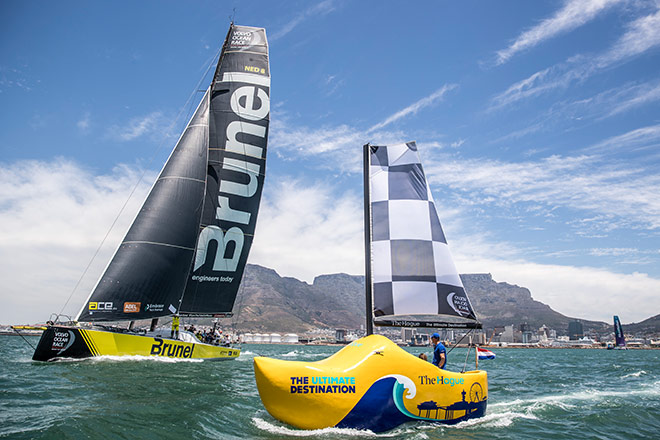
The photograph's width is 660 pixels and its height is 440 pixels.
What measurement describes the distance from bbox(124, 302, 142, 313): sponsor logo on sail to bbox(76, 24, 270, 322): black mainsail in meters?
0.05

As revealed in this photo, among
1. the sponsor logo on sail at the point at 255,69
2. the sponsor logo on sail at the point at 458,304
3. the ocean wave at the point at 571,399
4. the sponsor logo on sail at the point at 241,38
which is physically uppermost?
the sponsor logo on sail at the point at 241,38

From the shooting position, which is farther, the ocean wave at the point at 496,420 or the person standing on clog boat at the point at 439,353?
the person standing on clog boat at the point at 439,353

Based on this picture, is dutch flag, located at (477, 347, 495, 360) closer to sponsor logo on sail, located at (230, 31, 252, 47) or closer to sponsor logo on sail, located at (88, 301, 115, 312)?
sponsor logo on sail, located at (88, 301, 115, 312)

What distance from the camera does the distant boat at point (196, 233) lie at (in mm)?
19922

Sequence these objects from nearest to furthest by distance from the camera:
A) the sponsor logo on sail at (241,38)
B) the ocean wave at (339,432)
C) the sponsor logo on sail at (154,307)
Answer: the ocean wave at (339,432)
the sponsor logo on sail at (154,307)
the sponsor logo on sail at (241,38)

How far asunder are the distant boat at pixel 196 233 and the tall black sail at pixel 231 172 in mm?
62

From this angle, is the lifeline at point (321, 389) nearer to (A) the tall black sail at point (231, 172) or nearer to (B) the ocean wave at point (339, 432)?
(B) the ocean wave at point (339, 432)

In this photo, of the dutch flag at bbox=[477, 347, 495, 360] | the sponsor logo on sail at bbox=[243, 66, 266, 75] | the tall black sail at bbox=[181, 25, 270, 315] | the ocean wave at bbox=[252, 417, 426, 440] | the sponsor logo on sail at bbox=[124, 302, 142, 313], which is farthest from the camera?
the sponsor logo on sail at bbox=[243, 66, 266, 75]

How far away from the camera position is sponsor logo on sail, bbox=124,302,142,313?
2058 centimetres

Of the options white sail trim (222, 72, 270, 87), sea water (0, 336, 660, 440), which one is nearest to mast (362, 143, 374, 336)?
sea water (0, 336, 660, 440)

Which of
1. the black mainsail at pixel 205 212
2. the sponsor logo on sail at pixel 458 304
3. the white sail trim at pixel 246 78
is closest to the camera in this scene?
the sponsor logo on sail at pixel 458 304

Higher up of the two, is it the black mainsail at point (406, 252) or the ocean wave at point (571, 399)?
the black mainsail at point (406, 252)

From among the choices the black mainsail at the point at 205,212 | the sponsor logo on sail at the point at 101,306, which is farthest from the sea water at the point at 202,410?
the black mainsail at the point at 205,212

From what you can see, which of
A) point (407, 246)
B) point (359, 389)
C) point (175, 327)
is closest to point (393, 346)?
point (359, 389)
